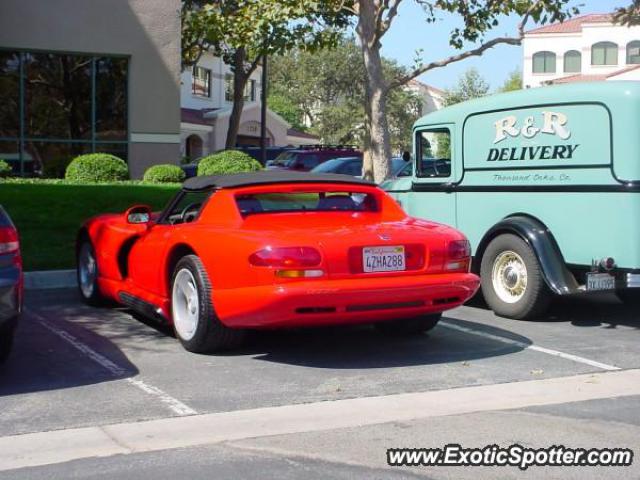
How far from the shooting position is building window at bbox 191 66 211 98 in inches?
2192

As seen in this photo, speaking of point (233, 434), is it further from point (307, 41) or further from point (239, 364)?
point (307, 41)

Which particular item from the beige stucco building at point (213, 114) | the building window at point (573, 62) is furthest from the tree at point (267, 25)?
the building window at point (573, 62)

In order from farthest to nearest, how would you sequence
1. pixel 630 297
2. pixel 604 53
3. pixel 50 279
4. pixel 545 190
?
pixel 604 53, pixel 50 279, pixel 630 297, pixel 545 190

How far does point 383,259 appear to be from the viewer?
691cm

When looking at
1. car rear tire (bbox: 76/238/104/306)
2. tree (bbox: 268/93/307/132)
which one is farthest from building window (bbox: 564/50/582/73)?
car rear tire (bbox: 76/238/104/306)

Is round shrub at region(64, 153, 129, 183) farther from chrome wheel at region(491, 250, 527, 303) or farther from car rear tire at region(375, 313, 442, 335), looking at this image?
car rear tire at region(375, 313, 442, 335)

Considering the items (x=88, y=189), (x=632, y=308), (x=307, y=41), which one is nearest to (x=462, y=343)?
(x=632, y=308)

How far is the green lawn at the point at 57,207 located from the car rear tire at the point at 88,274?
79.6 inches

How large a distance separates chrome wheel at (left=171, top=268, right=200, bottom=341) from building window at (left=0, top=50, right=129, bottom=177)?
16.9m

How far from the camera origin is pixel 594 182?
8.61 meters

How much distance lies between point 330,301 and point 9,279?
86.6 inches

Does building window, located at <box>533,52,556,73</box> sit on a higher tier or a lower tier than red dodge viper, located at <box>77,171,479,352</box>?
higher

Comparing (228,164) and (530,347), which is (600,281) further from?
(228,164)

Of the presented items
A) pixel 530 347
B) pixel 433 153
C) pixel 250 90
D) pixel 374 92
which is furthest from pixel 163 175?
pixel 250 90
